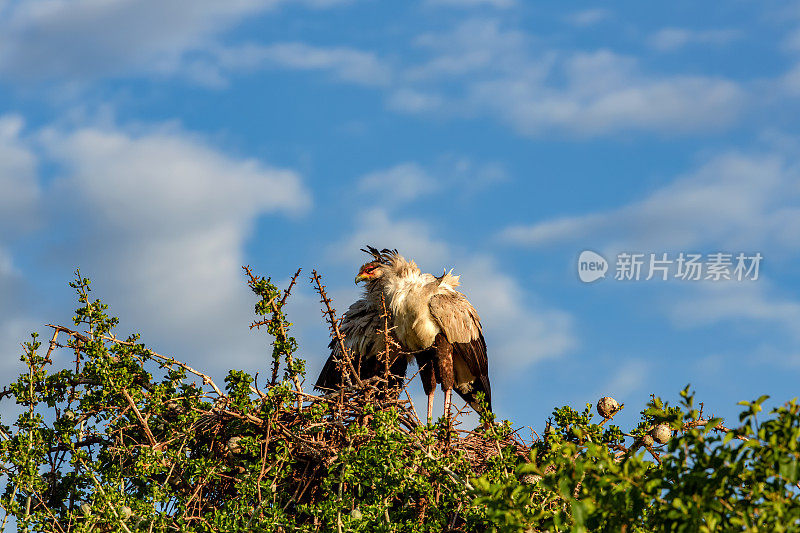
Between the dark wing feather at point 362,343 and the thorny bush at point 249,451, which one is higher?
the dark wing feather at point 362,343

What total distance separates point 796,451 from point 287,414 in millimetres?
4217

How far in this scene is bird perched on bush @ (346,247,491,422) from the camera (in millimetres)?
9375

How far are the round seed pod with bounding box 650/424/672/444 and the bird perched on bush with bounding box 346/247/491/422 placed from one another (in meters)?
2.62

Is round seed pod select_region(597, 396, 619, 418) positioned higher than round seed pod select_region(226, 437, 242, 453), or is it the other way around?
round seed pod select_region(597, 396, 619, 418)

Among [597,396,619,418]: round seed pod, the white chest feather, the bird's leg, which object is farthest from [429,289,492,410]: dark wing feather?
[597,396,619,418]: round seed pod

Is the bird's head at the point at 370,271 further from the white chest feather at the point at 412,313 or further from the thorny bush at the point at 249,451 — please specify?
the thorny bush at the point at 249,451

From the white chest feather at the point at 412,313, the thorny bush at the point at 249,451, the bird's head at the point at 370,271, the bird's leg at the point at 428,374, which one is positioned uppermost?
the bird's head at the point at 370,271

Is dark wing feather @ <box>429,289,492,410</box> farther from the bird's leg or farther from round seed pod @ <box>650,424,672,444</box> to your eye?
round seed pod @ <box>650,424,672,444</box>

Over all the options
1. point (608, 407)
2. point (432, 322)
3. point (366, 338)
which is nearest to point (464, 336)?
point (432, 322)

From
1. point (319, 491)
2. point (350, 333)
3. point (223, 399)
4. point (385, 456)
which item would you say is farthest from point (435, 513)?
→ point (350, 333)

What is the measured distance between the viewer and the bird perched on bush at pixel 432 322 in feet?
30.8

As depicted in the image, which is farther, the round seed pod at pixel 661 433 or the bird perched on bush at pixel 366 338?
the bird perched on bush at pixel 366 338

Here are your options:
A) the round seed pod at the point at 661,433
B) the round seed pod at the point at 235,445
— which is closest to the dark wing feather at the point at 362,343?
the round seed pod at the point at 235,445

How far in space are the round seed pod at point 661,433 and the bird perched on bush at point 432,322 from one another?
262 centimetres
